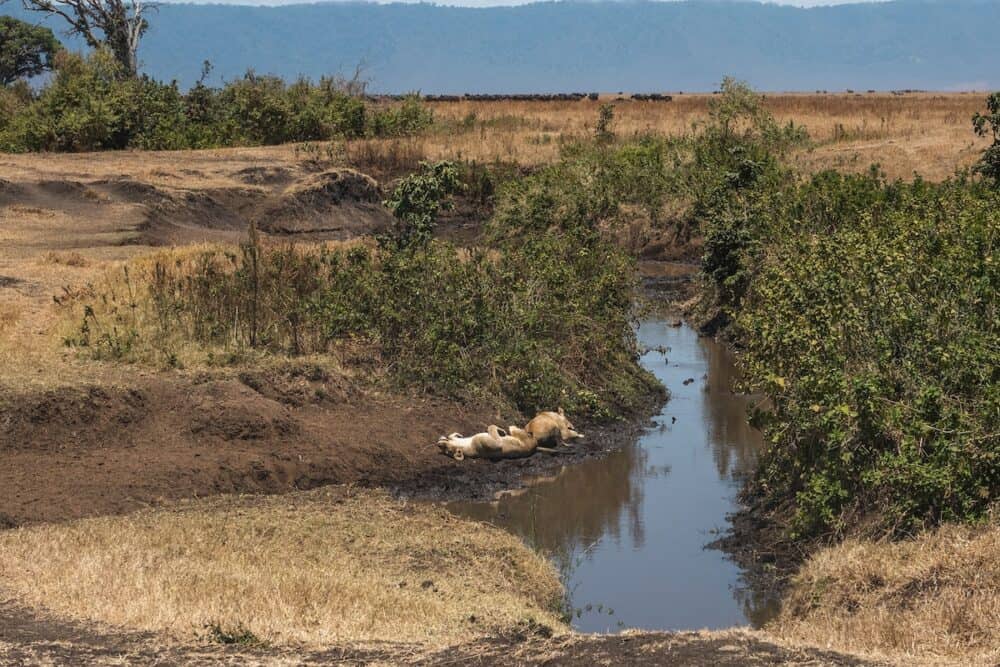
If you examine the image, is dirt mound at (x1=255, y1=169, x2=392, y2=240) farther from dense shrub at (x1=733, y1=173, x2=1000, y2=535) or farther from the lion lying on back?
dense shrub at (x1=733, y1=173, x2=1000, y2=535)

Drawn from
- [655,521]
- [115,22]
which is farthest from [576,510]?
[115,22]

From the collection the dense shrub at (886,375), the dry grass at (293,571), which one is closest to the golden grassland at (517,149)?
the dense shrub at (886,375)

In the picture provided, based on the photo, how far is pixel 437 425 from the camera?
1512cm

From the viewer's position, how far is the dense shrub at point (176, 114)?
35781mm

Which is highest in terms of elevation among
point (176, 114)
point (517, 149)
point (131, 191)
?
point (176, 114)

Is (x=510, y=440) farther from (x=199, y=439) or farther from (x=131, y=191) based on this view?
(x=131, y=191)

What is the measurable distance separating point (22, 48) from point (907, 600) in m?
81.2

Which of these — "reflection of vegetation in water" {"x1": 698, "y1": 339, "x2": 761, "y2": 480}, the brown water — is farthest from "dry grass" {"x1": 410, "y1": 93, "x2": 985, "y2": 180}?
the brown water

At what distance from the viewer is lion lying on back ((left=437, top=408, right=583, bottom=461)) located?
1462 cm

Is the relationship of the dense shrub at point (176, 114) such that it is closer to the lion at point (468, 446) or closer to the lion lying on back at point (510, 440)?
the lion lying on back at point (510, 440)

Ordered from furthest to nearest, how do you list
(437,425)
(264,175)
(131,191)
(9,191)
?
(264,175), (131,191), (9,191), (437,425)

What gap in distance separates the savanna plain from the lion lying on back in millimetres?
175

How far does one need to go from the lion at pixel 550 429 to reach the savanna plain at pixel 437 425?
361 millimetres

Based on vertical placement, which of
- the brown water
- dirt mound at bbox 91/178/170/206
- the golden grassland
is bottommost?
the brown water
